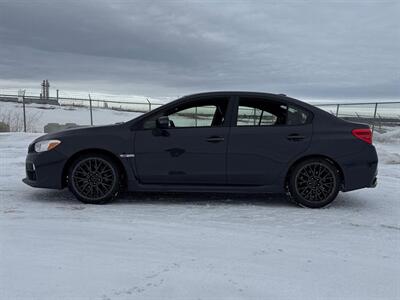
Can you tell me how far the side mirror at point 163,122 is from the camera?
19.5 ft

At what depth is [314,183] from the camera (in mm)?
5941

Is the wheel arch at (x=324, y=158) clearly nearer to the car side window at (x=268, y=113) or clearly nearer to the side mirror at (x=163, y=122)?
the car side window at (x=268, y=113)

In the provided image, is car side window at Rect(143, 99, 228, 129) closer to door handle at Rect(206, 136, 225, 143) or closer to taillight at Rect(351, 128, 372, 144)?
door handle at Rect(206, 136, 225, 143)

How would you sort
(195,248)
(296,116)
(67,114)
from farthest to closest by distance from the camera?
(67,114) < (296,116) < (195,248)

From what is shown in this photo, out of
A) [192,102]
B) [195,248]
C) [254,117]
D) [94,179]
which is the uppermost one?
[192,102]

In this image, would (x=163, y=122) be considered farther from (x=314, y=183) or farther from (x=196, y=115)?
(x=314, y=183)

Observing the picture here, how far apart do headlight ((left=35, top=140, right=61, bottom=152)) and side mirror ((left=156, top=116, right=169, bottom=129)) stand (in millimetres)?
1295

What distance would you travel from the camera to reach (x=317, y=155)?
5938 mm

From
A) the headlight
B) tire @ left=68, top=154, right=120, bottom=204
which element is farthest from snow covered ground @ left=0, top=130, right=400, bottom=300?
the headlight

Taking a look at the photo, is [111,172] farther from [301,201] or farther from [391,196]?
[391,196]

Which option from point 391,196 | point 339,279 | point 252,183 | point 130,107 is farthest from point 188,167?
point 130,107

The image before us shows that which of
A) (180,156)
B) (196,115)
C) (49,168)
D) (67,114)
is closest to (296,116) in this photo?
(196,115)

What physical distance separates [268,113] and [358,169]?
1353 millimetres

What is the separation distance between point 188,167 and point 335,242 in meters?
2.16
